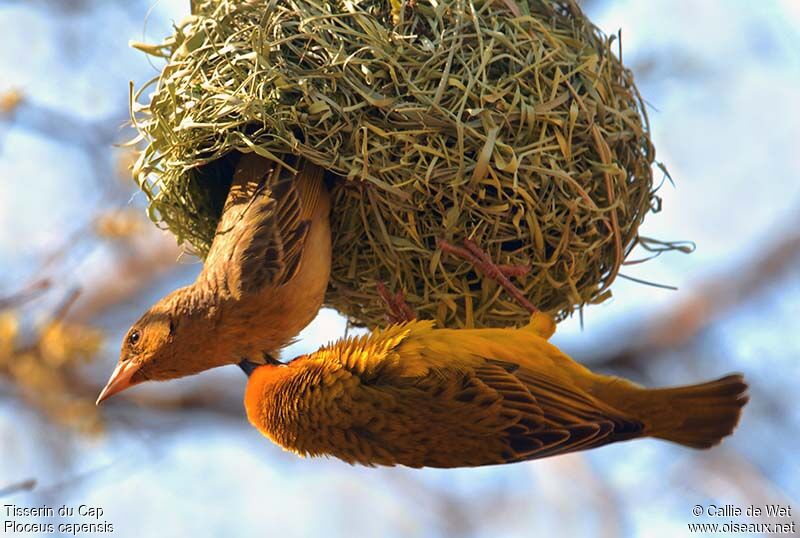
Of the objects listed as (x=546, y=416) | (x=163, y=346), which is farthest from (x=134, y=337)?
(x=546, y=416)

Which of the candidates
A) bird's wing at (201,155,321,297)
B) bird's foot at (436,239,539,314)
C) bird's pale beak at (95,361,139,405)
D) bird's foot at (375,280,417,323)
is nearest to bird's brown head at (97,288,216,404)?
bird's pale beak at (95,361,139,405)

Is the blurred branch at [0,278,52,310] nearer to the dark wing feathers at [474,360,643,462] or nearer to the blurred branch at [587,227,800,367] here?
the dark wing feathers at [474,360,643,462]

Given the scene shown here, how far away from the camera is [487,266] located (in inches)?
107

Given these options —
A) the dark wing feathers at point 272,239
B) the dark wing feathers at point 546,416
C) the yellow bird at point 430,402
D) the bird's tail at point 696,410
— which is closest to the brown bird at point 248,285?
the dark wing feathers at point 272,239

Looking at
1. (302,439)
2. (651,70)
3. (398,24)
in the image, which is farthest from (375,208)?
(651,70)

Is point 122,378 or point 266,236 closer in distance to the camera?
point 266,236

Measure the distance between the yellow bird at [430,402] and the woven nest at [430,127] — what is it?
0.18 m

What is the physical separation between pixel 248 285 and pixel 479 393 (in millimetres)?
727

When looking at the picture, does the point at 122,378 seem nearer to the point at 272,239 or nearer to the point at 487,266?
the point at 272,239

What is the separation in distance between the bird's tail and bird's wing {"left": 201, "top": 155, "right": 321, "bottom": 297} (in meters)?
1.19

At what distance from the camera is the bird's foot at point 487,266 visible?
2.69m

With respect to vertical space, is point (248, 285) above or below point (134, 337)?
above

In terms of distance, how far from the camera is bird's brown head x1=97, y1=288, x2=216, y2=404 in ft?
9.08

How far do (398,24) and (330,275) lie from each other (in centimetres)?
83
